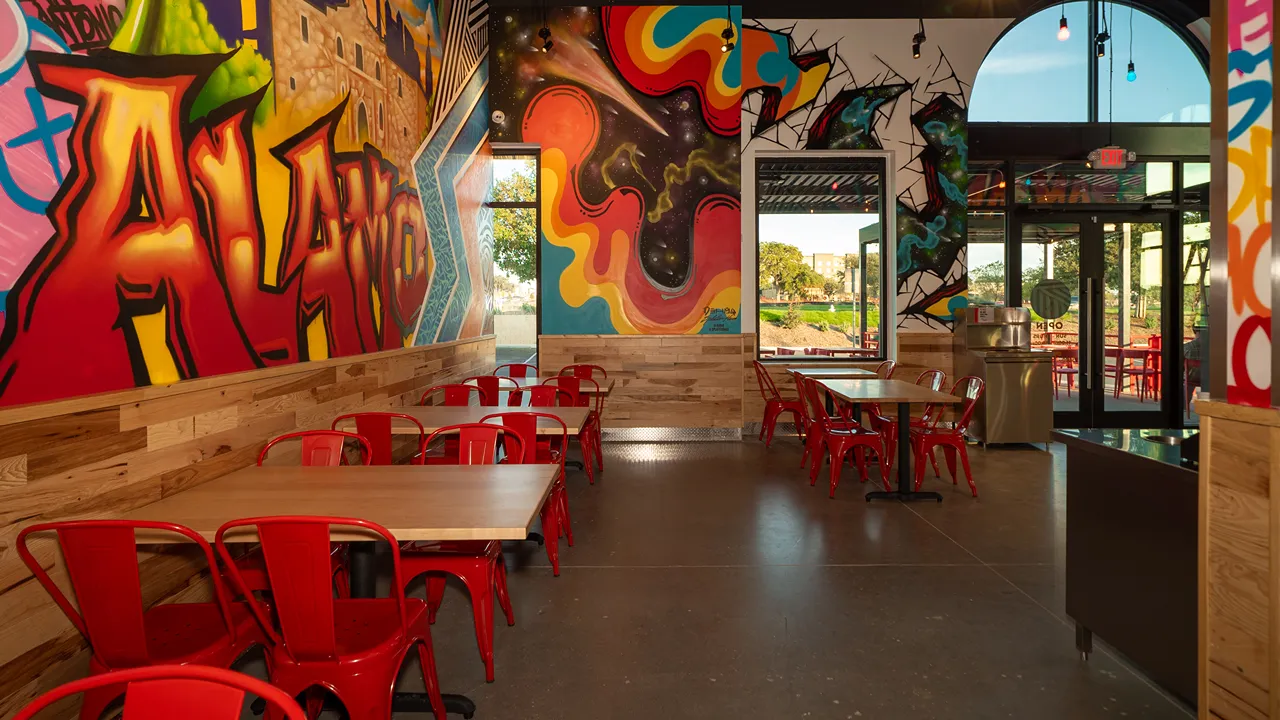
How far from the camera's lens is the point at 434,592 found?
319 cm

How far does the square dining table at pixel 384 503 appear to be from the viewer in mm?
2074

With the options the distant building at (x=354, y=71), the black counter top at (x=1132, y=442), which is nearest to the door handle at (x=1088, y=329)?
the black counter top at (x=1132, y=442)

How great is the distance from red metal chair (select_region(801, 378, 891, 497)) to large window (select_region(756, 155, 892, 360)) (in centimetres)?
233

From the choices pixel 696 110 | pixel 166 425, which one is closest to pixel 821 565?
pixel 166 425

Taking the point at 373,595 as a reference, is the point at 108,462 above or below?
above

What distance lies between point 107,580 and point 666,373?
6.48m

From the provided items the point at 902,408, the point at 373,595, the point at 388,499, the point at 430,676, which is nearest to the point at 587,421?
the point at 902,408

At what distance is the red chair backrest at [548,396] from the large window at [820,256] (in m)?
3.35

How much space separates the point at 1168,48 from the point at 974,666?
28.6 feet

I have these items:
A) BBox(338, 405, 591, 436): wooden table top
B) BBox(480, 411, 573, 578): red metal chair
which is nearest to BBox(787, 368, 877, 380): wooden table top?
BBox(338, 405, 591, 436): wooden table top

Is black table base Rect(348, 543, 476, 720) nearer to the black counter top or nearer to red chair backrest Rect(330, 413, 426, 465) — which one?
red chair backrest Rect(330, 413, 426, 465)

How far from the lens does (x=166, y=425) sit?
108 inches

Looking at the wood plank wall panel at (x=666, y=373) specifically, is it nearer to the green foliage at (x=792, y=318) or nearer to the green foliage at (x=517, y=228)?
the green foliage at (x=792, y=318)

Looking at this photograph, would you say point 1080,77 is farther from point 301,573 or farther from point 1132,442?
point 301,573
